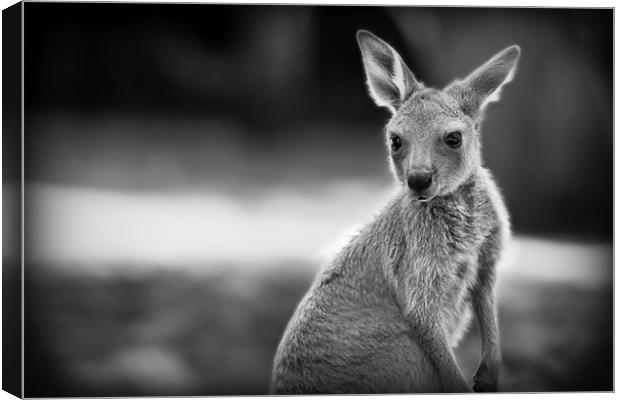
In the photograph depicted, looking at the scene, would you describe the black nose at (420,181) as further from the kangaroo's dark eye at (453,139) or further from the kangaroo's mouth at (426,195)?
the kangaroo's dark eye at (453,139)

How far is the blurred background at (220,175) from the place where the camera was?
6770mm

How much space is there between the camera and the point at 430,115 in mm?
6297

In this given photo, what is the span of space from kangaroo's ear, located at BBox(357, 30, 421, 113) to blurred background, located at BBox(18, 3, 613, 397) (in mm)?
305

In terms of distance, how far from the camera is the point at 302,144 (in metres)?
6.95

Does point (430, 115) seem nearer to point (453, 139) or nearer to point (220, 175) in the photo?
point (453, 139)

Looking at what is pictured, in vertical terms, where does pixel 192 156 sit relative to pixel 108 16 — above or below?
below

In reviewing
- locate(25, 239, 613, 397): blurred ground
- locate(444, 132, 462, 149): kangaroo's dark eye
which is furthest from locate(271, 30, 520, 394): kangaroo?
locate(25, 239, 613, 397): blurred ground

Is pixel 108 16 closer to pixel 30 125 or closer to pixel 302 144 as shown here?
pixel 30 125

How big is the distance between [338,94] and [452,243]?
4.72 ft

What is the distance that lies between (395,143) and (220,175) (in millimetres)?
1376

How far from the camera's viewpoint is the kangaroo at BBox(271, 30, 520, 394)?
21.0ft

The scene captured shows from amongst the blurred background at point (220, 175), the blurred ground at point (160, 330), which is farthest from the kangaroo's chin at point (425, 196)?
the blurred ground at point (160, 330)

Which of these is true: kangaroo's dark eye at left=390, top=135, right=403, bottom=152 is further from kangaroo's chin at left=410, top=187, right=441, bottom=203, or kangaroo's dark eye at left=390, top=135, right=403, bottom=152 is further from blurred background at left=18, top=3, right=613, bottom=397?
blurred background at left=18, top=3, right=613, bottom=397

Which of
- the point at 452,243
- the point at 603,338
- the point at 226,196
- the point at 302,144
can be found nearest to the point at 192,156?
the point at 226,196
